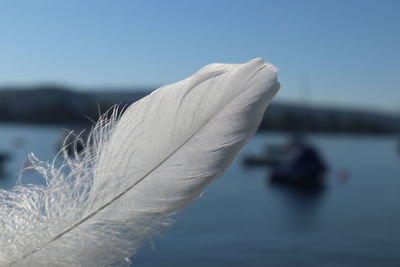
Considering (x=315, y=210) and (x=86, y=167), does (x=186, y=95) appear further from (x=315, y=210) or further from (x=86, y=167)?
(x=315, y=210)

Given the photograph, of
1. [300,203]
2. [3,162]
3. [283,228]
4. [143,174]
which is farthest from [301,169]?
[143,174]

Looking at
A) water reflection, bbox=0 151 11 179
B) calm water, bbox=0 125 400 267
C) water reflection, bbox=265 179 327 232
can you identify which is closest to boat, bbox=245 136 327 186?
water reflection, bbox=265 179 327 232

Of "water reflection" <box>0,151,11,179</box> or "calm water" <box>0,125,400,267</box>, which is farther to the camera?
"water reflection" <box>0,151,11,179</box>

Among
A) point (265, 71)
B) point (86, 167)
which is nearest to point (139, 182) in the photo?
point (86, 167)

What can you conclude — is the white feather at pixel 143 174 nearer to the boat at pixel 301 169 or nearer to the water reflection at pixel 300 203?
the water reflection at pixel 300 203

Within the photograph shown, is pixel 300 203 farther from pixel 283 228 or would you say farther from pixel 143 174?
pixel 143 174

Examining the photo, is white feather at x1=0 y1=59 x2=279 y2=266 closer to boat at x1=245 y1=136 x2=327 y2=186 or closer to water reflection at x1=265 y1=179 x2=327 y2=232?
water reflection at x1=265 y1=179 x2=327 y2=232

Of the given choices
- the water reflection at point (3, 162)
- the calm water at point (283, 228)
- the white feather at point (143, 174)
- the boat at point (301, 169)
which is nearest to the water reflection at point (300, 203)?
the calm water at point (283, 228)

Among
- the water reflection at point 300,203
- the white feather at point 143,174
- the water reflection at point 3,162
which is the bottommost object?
the water reflection at point 3,162
